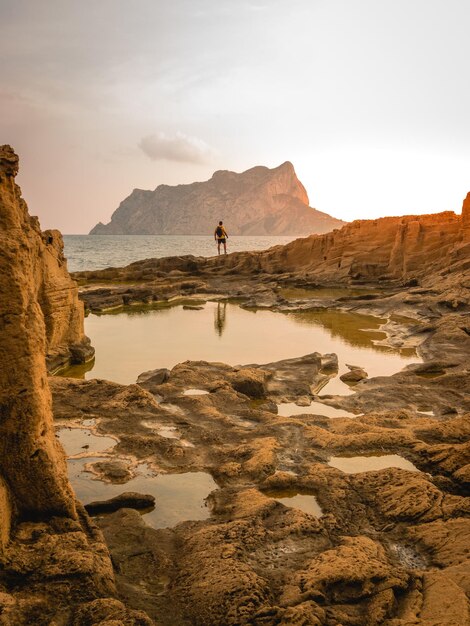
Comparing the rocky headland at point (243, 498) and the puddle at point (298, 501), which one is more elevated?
the rocky headland at point (243, 498)

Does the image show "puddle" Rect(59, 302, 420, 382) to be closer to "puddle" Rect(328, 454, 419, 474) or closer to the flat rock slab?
"puddle" Rect(328, 454, 419, 474)

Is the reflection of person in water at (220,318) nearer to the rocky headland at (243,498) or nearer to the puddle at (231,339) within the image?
the puddle at (231,339)

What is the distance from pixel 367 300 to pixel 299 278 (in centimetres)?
782

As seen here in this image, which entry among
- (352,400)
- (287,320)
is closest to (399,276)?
(287,320)

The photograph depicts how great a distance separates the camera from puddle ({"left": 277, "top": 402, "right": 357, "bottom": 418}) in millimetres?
7730

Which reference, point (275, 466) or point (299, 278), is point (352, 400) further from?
point (299, 278)

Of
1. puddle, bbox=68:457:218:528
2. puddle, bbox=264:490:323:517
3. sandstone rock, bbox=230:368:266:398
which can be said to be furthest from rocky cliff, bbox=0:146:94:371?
puddle, bbox=264:490:323:517

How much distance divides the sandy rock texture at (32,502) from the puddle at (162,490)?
3.83ft

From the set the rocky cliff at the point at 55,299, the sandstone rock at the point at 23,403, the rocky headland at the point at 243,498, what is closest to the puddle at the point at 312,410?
the rocky headland at the point at 243,498

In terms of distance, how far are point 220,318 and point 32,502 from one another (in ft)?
47.7

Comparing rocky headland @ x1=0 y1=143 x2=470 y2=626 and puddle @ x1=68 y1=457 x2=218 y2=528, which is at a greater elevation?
rocky headland @ x1=0 y1=143 x2=470 y2=626

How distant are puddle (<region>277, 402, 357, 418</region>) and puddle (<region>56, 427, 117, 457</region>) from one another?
108 inches

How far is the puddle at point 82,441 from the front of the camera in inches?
236

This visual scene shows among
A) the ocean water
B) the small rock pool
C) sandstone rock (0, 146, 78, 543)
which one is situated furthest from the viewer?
the ocean water
